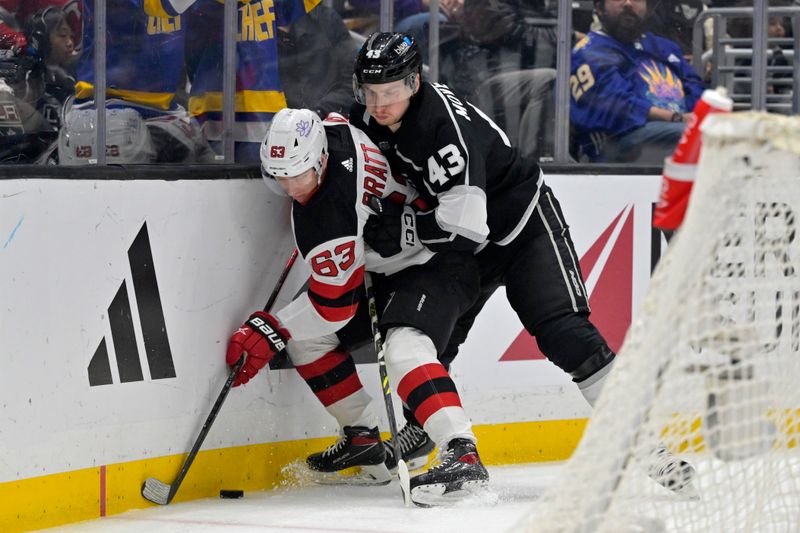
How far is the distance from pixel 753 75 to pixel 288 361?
206 cm

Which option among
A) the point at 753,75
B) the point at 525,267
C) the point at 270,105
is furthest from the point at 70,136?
the point at 753,75

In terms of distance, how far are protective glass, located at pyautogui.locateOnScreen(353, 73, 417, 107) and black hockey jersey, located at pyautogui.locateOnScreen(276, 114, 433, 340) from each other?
0.14 meters

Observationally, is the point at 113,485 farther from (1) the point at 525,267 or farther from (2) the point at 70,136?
(1) the point at 525,267

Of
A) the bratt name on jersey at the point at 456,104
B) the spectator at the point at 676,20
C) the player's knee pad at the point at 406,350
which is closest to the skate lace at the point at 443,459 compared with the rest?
the player's knee pad at the point at 406,350

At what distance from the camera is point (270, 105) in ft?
13.6

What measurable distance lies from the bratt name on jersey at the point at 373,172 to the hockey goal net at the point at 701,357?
1288 millimetres

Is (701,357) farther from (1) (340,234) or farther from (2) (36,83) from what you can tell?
(2) (36,83)

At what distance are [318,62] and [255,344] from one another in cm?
92

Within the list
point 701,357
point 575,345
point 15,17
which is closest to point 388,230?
point 575,345

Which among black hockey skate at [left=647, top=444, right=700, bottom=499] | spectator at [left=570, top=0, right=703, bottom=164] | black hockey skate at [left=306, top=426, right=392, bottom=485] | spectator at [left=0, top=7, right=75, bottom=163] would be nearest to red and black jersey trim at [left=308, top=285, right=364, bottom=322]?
black hockey skate at [left=306, top=426, right=392, bottom=485]

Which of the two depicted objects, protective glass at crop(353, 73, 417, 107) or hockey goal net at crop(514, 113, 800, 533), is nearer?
hockey goal net at crop(514, 113, 800, 533)

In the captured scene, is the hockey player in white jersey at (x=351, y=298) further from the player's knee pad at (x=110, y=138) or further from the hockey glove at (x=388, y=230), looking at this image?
the player's knee pad at (x=110, y=138)

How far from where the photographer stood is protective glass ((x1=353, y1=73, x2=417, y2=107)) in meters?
3.65

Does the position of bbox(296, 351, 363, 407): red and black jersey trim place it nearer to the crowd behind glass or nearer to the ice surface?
the ice surface
